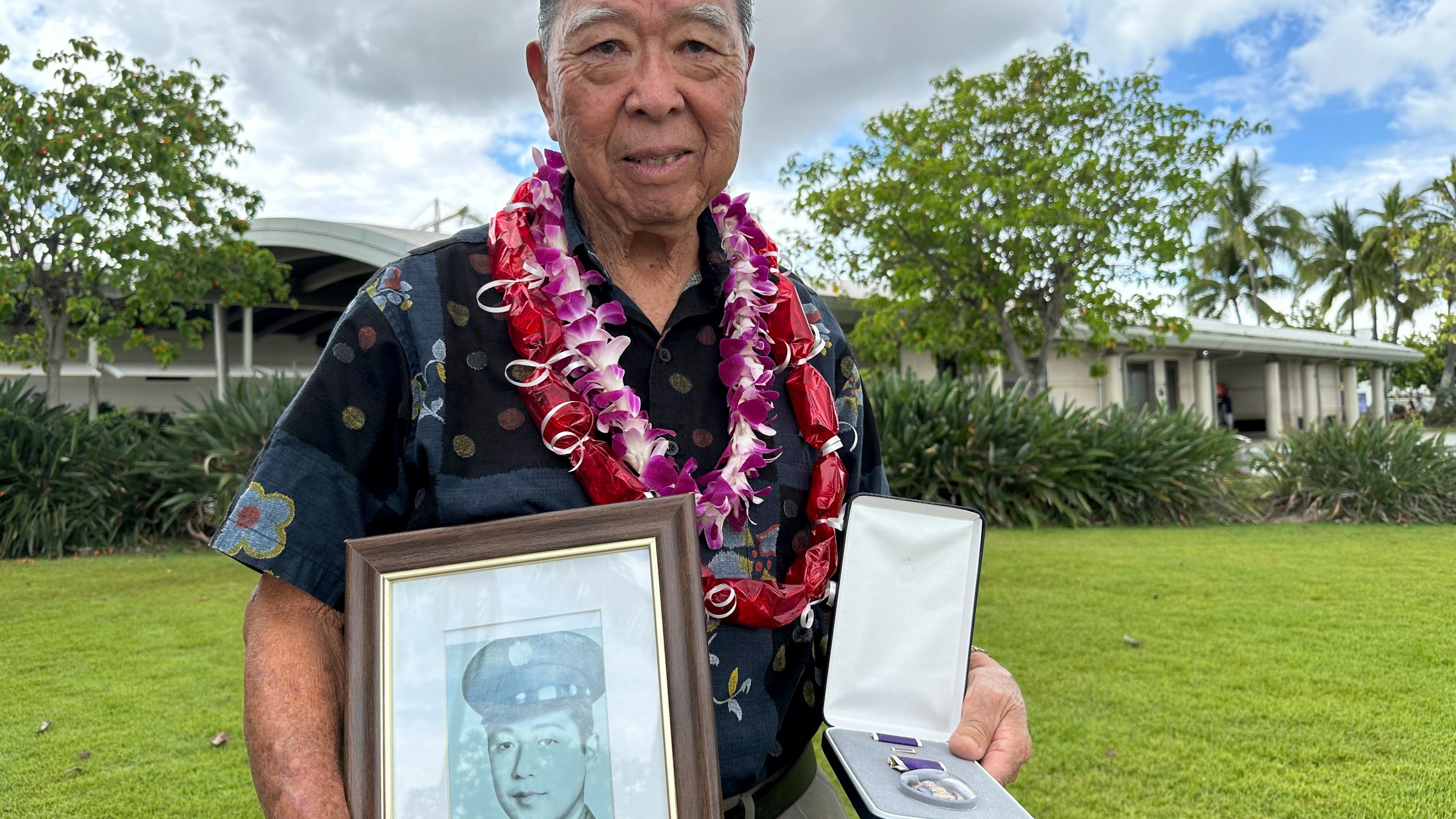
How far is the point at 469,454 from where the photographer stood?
1295mm

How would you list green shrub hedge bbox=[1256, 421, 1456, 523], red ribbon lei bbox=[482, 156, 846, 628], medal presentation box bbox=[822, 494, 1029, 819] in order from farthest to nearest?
green shrub hedge bbox=[1256, 421, 1456, 523] < medal presentation box bbox=[822, 494, 1029, 819] < red ribbon lei bbox=[482, 156, 846, 628]

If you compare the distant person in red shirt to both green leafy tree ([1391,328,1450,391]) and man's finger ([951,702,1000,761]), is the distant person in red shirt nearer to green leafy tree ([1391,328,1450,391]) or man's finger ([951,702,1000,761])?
green leafy tree ([1391,328,1450,391])

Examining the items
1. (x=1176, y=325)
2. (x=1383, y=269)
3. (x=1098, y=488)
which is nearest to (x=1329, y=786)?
(x=1098, y=488)

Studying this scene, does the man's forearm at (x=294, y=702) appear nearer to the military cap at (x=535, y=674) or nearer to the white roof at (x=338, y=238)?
the military cap at (x=535, y=674)

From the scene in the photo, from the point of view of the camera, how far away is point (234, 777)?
12.3 feet

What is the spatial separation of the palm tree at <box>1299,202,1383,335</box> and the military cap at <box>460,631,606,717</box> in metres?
52.6

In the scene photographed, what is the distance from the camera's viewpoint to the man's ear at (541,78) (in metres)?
1.52

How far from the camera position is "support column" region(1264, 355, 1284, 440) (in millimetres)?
27438

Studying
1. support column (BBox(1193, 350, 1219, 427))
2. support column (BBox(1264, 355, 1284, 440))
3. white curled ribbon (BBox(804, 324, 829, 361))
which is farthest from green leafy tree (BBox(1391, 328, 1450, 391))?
white curled ribbon (BBox(804, 324, 829, 361))

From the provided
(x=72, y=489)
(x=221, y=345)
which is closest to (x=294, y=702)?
(x=72, y=489)

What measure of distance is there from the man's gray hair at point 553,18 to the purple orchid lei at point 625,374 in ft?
0.76

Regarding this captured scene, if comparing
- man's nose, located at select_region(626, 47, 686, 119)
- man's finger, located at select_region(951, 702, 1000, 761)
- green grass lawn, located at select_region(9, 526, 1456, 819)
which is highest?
man's nose, located at select_region(626, 47, 686, 119)

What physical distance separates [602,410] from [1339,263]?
5371 centimetres

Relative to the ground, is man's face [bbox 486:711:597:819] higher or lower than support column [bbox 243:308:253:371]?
lower
